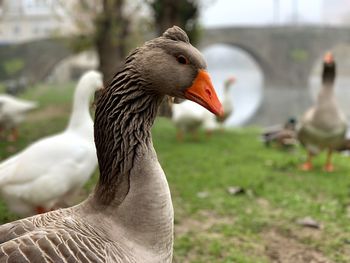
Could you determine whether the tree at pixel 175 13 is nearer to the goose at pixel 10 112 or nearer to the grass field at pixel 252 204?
the grass field at pixel 252 204

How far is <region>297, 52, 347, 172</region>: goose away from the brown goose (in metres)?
5.48

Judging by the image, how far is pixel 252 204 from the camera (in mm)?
5633

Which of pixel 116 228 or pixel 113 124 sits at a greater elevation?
pixel 113 124

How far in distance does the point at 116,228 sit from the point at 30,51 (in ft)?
113

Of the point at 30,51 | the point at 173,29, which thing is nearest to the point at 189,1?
the point at 173,29

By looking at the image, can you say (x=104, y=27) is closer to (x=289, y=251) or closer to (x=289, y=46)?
(x=289, y=251)

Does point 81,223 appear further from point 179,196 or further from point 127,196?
point 179,196

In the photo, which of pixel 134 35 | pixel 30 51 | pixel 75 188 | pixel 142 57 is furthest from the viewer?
pixel 30 51

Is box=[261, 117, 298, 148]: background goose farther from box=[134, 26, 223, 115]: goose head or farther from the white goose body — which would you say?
box=[134, 26, 223, 115]: goose head

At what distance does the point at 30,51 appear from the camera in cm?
3400

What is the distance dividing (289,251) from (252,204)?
139 centimetres

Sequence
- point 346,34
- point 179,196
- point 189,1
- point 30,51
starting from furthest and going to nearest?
point 346,34, point 30,51, point 189,1, point 179,196

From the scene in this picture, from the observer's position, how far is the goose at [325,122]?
23.1 ft

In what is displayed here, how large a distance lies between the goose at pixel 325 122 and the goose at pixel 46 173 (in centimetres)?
427
